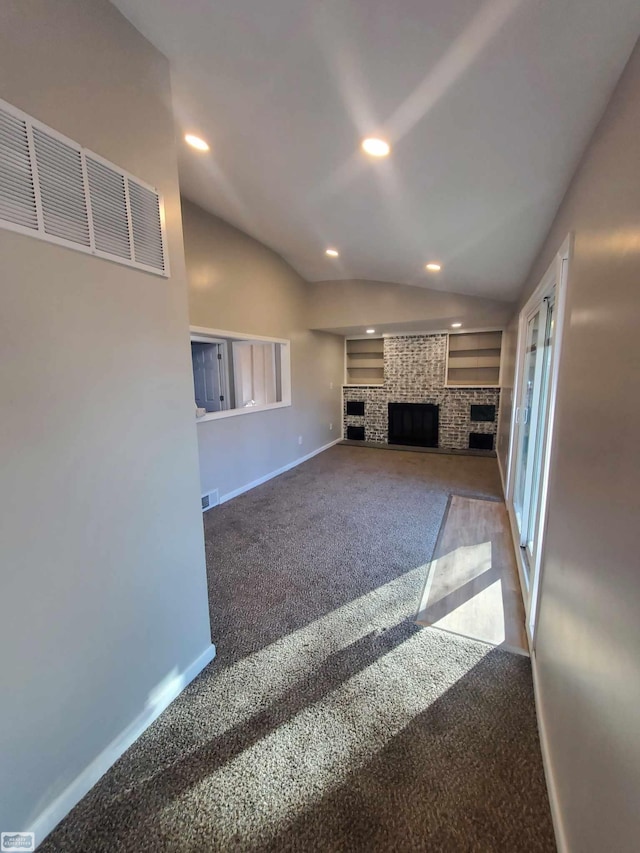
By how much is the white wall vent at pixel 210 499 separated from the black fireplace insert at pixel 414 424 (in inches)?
163

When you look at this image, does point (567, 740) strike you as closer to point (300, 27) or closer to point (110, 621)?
point (110, 621)

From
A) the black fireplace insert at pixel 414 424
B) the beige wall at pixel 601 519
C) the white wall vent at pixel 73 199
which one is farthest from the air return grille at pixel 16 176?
the black fireplace insert at pixel 414 424

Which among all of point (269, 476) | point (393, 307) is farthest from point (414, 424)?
point (269, 476)

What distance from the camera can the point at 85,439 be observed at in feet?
3.76

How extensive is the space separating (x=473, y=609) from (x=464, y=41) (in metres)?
2.64

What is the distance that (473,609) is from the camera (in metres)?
2.12

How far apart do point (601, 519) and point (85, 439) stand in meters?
1.60

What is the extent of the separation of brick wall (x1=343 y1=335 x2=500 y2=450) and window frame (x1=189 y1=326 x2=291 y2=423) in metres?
2.41

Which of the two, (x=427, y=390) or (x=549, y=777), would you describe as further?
(x=427, y=390)

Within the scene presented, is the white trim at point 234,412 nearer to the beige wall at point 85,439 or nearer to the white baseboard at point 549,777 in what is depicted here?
the beige wall at point 85,439

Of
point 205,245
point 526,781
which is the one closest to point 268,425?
point 205,245

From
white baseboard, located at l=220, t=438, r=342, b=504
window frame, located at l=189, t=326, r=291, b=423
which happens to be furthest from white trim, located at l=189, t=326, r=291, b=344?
white baseboard, located at l=220, t=438, r=342, b=504

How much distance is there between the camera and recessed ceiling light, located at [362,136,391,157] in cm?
162

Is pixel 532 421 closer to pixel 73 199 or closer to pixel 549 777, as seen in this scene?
pixel 549 777
